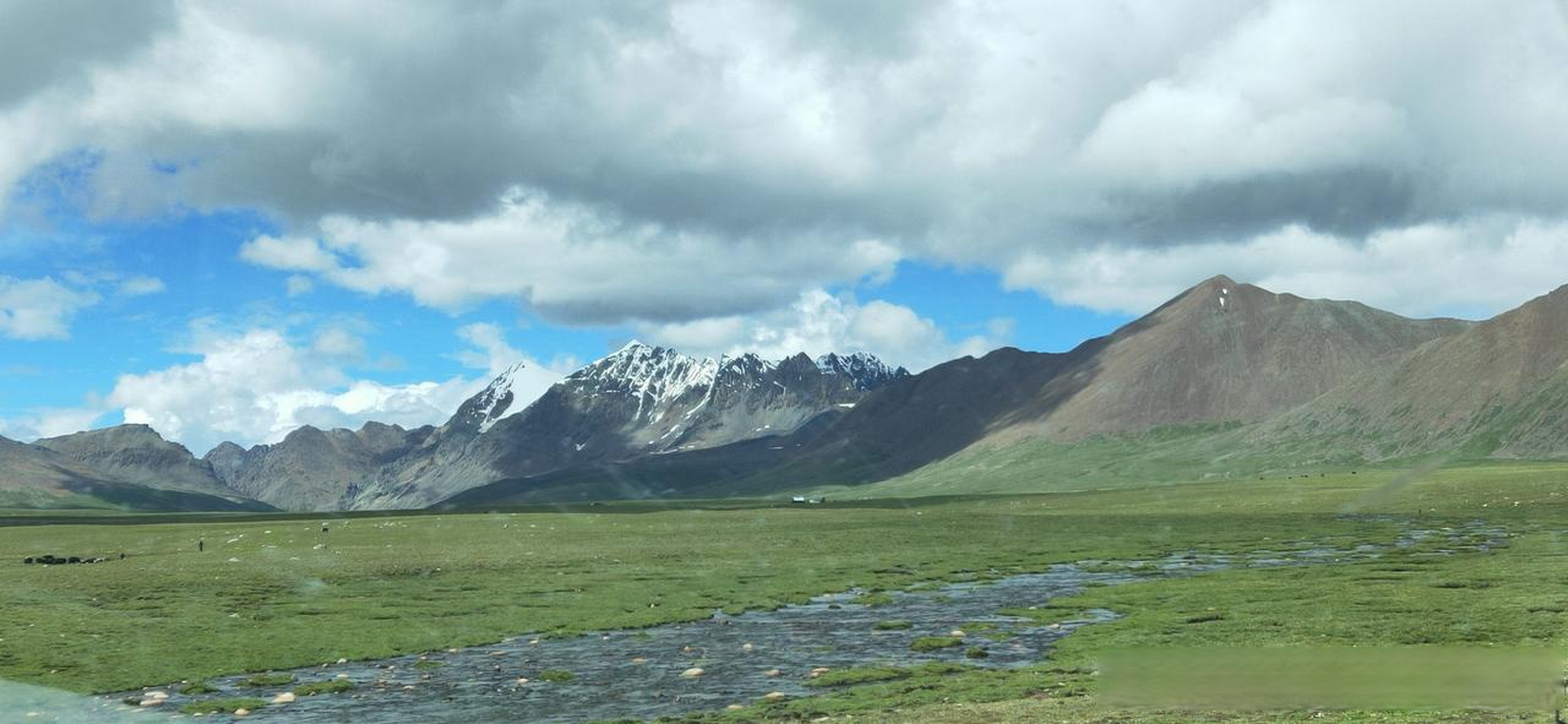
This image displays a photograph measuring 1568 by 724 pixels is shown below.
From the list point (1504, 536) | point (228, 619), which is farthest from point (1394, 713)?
point (1504, 536)

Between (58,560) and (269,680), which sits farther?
(58,560)

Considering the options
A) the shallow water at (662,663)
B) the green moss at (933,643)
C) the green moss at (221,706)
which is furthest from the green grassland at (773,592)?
the green moss at (221,706)

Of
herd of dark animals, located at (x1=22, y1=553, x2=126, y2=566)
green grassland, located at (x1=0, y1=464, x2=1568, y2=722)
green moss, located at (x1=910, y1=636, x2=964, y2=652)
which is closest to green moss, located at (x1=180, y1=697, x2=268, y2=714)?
green grassland, located at (x1=0, y1=464, x2=1568, y2=722)

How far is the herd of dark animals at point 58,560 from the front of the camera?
9144 centimetres

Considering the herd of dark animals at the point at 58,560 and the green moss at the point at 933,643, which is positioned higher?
the herd of dark animals at the point at 58,560

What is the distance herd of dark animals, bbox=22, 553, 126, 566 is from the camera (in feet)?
300

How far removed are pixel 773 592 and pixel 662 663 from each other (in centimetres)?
2151

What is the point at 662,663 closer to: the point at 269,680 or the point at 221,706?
the point at 269,680

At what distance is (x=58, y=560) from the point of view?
93688mm

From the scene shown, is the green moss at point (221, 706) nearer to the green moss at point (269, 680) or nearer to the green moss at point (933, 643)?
the green moss at point (269, 680)

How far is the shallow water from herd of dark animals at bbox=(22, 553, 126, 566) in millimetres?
63761

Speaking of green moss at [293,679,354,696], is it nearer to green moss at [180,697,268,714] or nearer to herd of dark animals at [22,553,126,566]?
green moss at [180,697,268,714]

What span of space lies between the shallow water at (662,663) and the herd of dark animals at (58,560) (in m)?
63.8

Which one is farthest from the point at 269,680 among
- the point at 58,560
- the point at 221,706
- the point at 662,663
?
the point at 58,560
